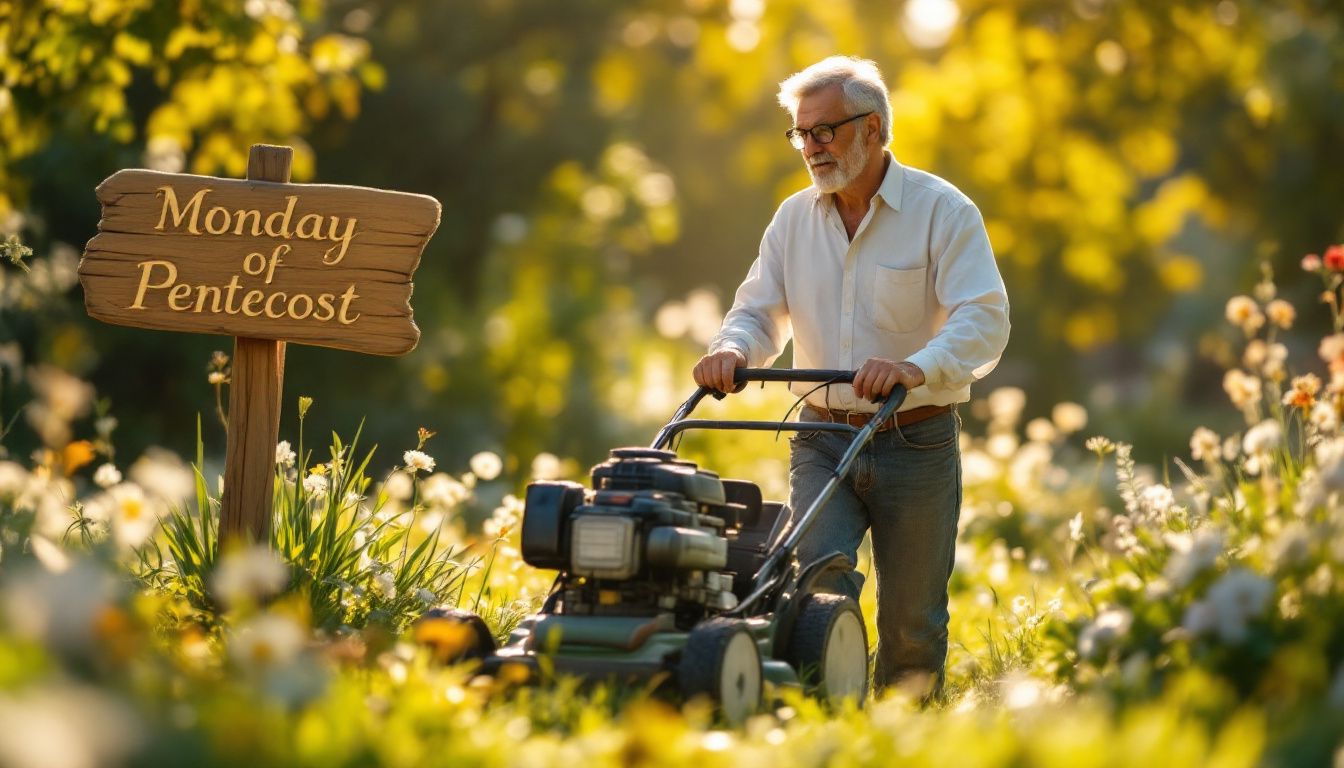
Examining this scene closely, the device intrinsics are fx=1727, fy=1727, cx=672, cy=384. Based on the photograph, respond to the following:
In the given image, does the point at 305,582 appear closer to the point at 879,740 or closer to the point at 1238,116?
the point at 879,740

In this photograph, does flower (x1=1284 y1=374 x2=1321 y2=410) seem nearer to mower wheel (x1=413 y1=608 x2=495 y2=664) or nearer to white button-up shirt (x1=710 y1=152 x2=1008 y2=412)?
white button-up shirt (x1=710 y1=152 x2=1008 y2=412)

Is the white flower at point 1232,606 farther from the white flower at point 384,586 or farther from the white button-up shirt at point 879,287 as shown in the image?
the white flower at point 384,586

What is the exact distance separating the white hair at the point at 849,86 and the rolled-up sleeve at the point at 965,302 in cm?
38

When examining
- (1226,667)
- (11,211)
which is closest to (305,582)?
(1226,667)

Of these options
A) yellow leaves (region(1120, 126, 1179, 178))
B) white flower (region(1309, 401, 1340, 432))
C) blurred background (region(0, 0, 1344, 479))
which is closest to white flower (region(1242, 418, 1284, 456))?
white flower (region(1309, 401, 1340, 432))

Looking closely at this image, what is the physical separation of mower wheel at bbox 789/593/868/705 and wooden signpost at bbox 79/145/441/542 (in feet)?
4.85

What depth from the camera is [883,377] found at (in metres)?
4.83

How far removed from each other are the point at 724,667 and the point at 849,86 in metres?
1.99

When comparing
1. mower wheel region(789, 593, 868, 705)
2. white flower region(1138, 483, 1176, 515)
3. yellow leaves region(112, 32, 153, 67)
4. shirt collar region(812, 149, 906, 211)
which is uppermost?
yellow leaves region(112, 32, 153, 67)

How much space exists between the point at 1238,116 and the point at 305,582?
12.0 meters

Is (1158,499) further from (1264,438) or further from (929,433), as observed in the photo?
(929,433)

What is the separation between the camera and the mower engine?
4.35 metres

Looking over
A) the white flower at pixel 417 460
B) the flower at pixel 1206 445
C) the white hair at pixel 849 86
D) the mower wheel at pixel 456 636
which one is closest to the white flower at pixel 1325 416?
the flower at pixel 1206 445

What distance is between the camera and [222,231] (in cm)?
536
